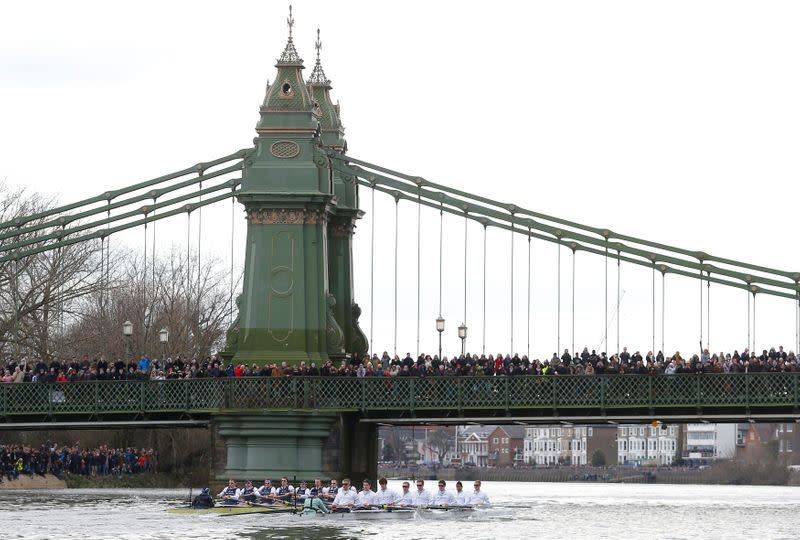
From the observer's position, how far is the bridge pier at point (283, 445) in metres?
73.3

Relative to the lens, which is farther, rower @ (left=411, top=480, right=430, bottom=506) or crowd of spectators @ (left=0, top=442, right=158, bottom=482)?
crowd of spectators @ (left=0, top=442, right=158, bottom=482)

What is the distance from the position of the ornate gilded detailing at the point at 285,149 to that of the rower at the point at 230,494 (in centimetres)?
1255

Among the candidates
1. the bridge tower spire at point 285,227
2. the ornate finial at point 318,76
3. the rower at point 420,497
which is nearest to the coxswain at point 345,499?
the rower at point 420,497

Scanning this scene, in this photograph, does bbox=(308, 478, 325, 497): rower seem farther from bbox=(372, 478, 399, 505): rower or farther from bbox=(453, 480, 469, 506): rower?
bbox=(453, 480, 469, 506): rower

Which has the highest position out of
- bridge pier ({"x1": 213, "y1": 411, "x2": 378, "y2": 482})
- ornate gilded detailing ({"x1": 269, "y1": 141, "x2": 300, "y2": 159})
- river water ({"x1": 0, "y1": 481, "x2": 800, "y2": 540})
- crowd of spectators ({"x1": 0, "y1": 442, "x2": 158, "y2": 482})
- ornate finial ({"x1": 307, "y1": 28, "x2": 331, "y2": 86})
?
ornate finial ({"x1": 307, "y1": 28, "x2": 331, "y2": 86})

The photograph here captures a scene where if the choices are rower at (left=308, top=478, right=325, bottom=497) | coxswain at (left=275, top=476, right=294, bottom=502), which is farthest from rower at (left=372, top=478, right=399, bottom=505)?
coxswain at (left=275, top=476, right=294, bottom=502)

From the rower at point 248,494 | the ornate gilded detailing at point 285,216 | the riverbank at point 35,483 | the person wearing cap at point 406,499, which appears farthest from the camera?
the riverbank at point 35,483

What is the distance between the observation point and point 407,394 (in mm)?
73250

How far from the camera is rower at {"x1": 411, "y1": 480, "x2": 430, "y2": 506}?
7344 cm

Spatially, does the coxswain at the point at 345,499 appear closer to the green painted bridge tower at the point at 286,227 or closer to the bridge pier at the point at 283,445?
the bridge pier at the point at 283,445

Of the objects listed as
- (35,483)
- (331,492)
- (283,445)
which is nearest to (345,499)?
(331,492)

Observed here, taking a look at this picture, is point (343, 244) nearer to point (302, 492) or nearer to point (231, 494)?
point (302, 492)

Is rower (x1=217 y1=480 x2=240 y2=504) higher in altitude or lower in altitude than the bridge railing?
lower

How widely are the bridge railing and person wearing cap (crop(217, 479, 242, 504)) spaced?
353cm
